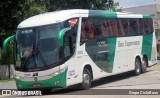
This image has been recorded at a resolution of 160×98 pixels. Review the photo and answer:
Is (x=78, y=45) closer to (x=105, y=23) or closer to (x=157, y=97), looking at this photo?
(x=105, y=23)

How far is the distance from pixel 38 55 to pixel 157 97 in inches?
192

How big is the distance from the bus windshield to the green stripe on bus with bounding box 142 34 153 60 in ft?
Result: 27.9

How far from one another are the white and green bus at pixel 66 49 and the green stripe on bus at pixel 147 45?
3.40m

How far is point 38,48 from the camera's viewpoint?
49.5ft

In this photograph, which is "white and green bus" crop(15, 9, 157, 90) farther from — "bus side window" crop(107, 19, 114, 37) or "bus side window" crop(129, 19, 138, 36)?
"bus side window" crop(129, 19, 138, 36)

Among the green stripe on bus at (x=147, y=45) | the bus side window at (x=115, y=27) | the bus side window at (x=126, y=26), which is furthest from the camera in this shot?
the green stripe on bus at (x=147, y=45)

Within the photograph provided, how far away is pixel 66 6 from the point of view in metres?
33.8

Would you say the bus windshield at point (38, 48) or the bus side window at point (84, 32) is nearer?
the bus windshield at point (38, 48)

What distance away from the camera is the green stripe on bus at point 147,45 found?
22.5 m

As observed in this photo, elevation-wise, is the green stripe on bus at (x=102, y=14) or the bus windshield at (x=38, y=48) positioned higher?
the green stripe on bus at (x=102, y=14)

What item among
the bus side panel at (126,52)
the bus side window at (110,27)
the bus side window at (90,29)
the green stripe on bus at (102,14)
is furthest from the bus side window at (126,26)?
the bus side window at (90,29)

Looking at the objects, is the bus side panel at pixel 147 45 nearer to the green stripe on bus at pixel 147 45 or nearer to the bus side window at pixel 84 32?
the green stripe on bus at pixel 147 45

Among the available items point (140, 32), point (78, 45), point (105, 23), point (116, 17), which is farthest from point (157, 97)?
point (140, 32)

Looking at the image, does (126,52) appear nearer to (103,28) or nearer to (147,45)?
(103,28)
